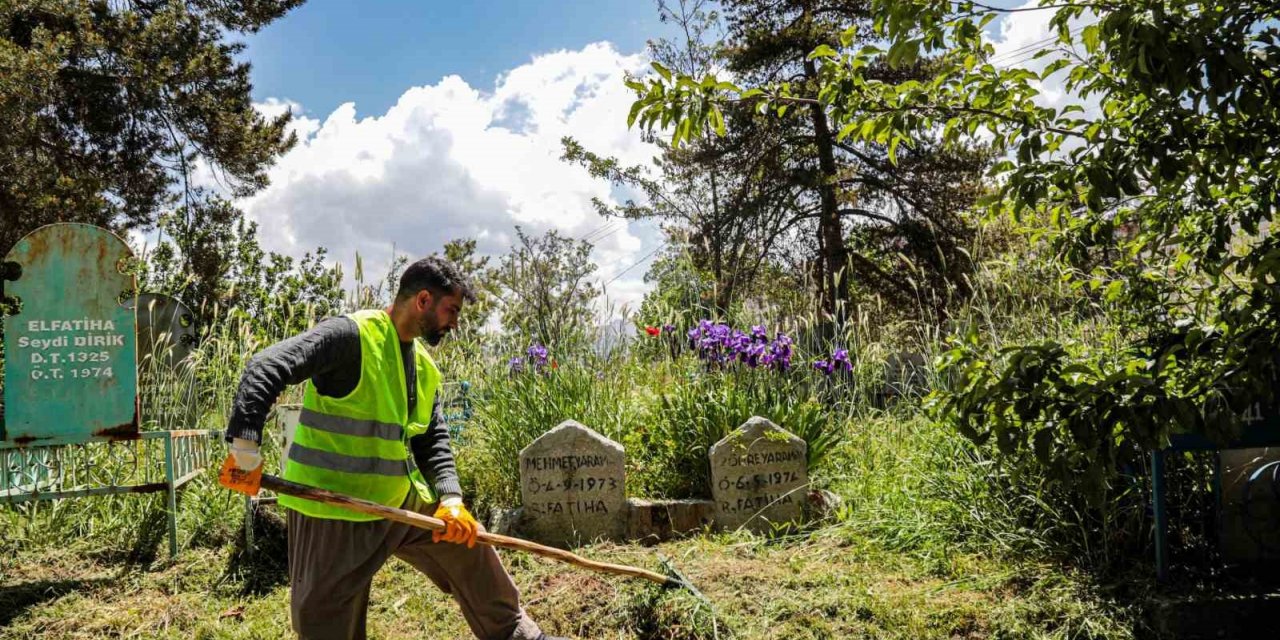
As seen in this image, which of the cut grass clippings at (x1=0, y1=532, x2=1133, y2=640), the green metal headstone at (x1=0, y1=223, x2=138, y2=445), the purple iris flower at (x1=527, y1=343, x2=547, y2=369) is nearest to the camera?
the cut grass clippings at (x1=0, y1=532, x2=1133, y2=640)

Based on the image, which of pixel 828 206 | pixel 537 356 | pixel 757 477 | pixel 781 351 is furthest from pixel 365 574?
pixel 828 206

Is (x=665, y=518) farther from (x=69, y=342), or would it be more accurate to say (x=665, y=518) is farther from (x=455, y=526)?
(x=69, y=342)

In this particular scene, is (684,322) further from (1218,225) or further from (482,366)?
(1218,225)

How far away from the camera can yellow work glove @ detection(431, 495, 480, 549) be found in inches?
125

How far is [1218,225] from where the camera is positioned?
338 cm

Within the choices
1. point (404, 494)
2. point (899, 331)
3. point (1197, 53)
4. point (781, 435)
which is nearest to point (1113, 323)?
point (781, 435)

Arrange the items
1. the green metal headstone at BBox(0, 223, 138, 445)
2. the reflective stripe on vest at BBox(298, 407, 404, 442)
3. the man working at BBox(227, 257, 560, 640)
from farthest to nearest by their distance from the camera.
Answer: the green metal headstone at BBox(0, 223, 138, 445) → the reflective stripe on vest at BBox(298, 407, 404, 442) → the man working at BBox(227, 257, 560, 640)

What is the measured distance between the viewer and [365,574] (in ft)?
10.3

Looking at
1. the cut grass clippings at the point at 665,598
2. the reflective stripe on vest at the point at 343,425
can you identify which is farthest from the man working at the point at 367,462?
the cut grass clippings at the point at 665,598

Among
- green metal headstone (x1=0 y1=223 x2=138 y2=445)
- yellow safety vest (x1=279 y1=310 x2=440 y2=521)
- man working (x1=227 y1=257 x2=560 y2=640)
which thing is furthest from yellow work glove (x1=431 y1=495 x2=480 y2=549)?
green metal headstone (x1=0 y1=223 x2=138 y2=445)

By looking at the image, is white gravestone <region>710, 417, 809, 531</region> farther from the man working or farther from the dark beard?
the dark beard

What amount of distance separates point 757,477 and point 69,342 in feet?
14.5

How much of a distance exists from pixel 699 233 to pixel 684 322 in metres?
8.75

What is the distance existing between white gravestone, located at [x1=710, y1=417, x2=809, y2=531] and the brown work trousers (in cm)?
225
